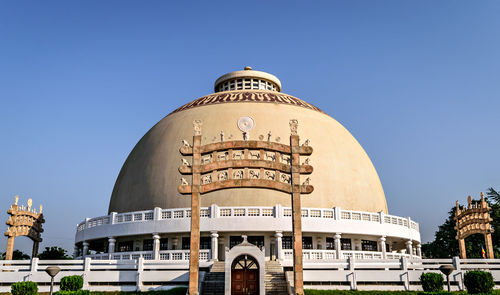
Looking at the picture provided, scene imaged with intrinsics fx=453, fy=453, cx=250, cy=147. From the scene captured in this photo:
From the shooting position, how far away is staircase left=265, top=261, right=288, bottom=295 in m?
19.9

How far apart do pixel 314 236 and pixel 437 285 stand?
903cm

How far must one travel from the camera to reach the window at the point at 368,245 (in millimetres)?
29306

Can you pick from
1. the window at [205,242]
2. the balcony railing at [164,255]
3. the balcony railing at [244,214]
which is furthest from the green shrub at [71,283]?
the window at [205,242]

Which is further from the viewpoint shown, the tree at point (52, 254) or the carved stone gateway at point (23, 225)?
A: the tree at point (52, 254)

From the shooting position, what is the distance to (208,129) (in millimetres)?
31109

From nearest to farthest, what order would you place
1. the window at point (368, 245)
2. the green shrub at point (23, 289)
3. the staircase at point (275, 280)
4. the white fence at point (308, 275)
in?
the green shrub at point (23, 289) → the staircase at point (275, 280) → the white fence at point (308, 275) → the window at point (368, 245)

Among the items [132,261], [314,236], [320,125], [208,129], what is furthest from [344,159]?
[132,261]

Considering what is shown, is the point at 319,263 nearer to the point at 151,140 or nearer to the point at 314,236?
the point at 314,236

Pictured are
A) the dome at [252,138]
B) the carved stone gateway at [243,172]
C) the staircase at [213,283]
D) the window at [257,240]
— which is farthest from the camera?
the dome at [252,138]

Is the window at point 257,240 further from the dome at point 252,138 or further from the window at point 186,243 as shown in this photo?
the window at point 186,243

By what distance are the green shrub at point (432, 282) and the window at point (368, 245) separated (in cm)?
940

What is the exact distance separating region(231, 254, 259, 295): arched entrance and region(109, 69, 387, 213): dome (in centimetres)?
757

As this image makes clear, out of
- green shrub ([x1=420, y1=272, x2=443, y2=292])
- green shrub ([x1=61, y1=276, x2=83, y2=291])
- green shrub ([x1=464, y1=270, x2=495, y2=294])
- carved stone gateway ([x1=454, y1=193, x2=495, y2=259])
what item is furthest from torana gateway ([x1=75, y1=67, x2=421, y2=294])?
green shrub ([x1=464, y1=270, x2=495, y2=294])

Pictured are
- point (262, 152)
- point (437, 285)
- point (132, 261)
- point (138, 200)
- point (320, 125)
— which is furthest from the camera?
point (320, 125)
